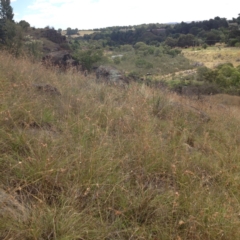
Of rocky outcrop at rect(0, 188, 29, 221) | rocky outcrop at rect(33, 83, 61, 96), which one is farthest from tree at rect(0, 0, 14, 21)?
rocky outcrop at rect(0, 188, 29, 221)

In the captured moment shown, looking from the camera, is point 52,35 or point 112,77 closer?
point 112,77

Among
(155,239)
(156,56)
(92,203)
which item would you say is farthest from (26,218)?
(156,56)

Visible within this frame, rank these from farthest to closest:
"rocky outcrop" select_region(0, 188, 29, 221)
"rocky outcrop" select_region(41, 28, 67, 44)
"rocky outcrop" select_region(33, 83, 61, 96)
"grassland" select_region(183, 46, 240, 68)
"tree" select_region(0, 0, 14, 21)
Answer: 1. "grassland" select_region(183, 46, 240, 68)
2. "rocky outcrop" select_region(41, 28, 67, 44)
3. "tree" select_region(0, 0, 14, 21)
4. "rocky outcrop" select_region(33, 83, 61, 96)
5. "rocky outcrop" select_region(0, 188, 29, 221)

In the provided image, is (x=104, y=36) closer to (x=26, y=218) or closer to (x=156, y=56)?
(x=156, y=56)

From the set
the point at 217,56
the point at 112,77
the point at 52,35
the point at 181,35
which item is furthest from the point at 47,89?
the point at 181,35

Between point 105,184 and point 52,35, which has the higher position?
point 52,35

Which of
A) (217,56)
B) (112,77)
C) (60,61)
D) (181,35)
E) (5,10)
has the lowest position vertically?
(112,77)

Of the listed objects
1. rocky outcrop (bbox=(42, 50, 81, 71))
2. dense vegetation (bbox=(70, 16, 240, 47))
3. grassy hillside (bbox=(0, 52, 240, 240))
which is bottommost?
grassy hillside (bbox=(0, 52, 240, 240))

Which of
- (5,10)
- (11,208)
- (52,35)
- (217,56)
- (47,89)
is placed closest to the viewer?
(11,208)

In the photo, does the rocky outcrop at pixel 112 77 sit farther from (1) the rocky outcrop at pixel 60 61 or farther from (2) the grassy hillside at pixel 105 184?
(2) the grassy hillside at pixel 105 184

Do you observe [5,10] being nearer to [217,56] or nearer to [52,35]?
[52,35]

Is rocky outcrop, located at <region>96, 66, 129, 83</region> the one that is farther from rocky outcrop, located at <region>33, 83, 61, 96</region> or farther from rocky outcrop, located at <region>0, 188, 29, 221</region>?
rocky outcrop, located at <region>0, 188, 29, 221</region>

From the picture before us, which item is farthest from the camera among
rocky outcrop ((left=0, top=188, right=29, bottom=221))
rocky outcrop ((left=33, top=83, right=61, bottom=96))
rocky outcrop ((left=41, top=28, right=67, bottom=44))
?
rocky outcrop ((left=41, top=28, right=67, bottom=44))

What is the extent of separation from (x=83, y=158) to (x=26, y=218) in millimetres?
724
